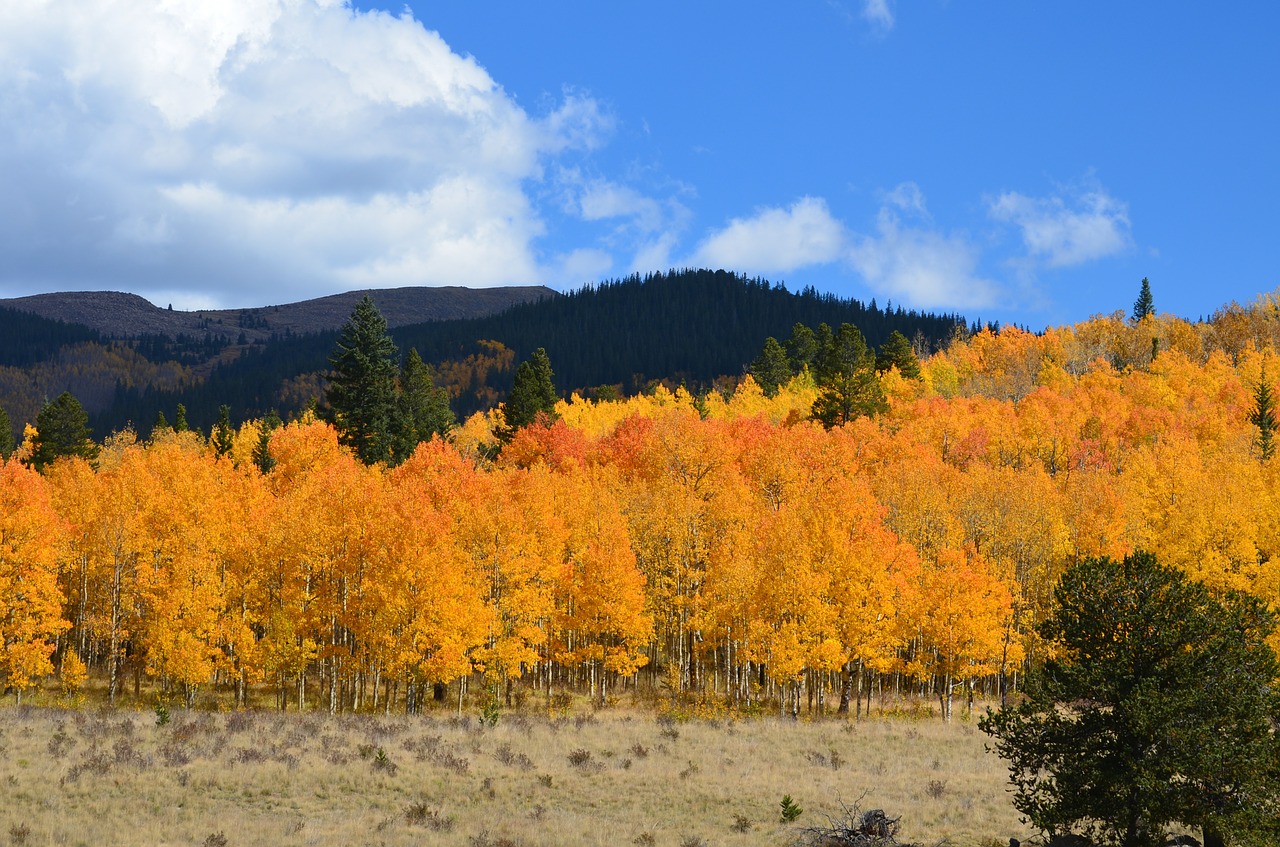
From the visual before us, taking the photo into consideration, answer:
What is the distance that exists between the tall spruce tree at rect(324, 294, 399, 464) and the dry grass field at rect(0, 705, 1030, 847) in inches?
1603

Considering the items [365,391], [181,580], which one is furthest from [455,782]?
[365,391]

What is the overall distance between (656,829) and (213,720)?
2347 centimetres

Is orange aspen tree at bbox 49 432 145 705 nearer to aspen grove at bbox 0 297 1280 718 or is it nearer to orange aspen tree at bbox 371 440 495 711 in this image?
aspen grove at bbox 0 297 1280 718

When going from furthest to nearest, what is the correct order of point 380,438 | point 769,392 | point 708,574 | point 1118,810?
point 769,392, point 380,438, point 708,574, point 1118,810

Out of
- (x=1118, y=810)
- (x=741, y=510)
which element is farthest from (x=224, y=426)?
(x=1118, y=810)

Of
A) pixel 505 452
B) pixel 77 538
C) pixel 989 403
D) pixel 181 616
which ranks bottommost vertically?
pixel 181 616

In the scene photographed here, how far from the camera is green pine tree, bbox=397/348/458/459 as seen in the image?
273ft

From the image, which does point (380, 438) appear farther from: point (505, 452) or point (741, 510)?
point (741, 510)

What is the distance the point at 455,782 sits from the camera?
3125cm

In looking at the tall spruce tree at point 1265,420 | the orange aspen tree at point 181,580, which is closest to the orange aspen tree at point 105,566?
the orange aspen tree at point 181,580

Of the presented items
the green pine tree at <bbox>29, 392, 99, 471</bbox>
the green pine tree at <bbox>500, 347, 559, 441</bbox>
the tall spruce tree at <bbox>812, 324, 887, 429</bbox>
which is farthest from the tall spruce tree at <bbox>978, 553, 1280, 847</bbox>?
the green pine tree at <bbox>29, 392, 99, 471</bbox>

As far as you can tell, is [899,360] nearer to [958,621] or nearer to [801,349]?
[801,349]

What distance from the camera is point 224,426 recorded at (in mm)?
111438

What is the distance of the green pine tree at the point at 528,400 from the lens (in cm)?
9100
